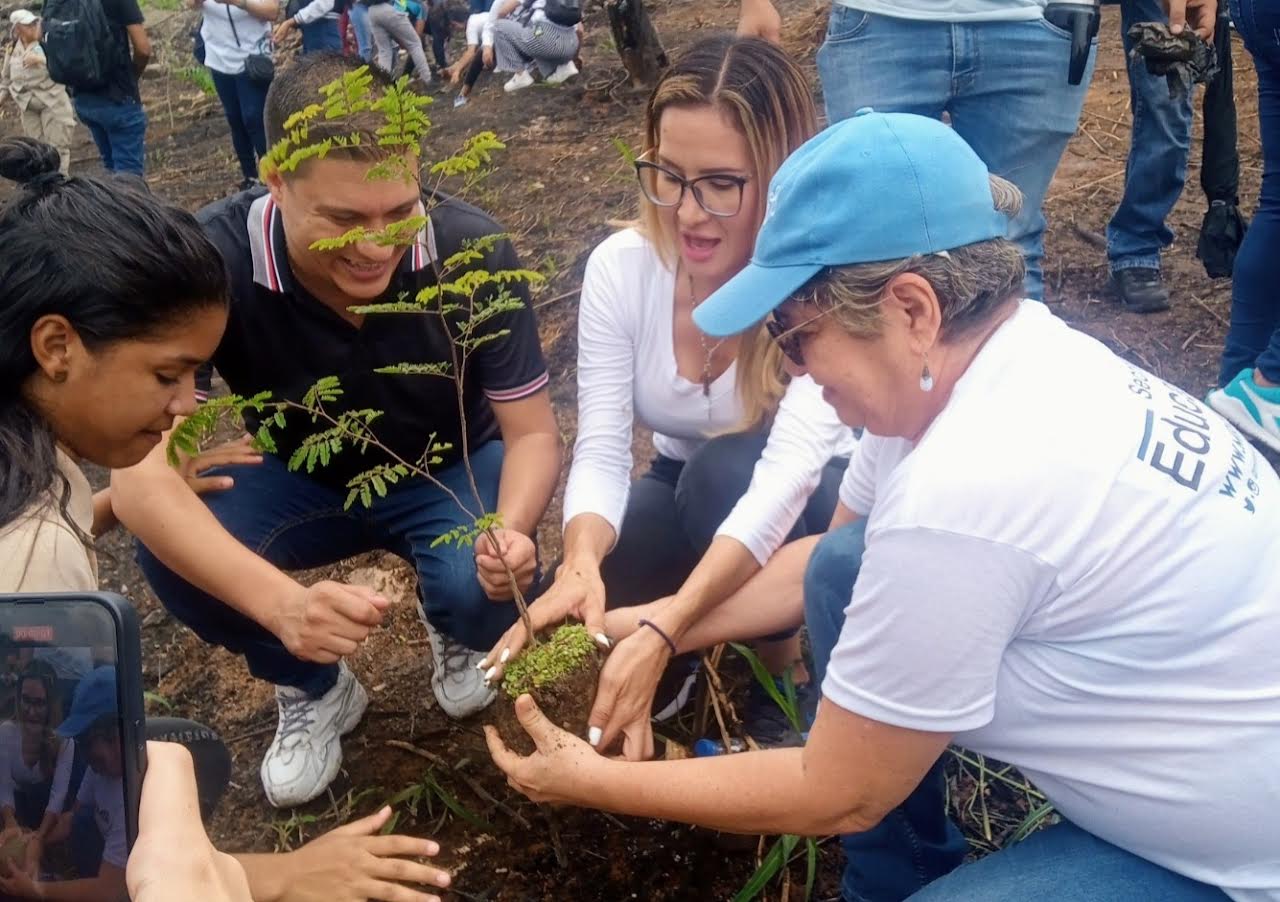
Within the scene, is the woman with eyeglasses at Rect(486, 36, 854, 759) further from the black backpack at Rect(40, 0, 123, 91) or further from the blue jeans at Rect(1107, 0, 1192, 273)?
the black backpack at Rect(40, 0, 123, 91)

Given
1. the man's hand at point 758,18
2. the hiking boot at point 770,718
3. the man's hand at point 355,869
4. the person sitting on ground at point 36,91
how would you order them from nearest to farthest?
the man's hand at point 355,869
the hiking boot at point 770,718
the man's hand at point 758,18
the person sitting on ground at point 36,91

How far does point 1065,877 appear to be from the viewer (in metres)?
1.41

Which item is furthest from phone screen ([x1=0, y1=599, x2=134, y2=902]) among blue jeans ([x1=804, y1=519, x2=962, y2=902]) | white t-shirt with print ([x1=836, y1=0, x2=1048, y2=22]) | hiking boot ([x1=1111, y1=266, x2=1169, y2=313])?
hiking boot ([x1=1111, y1=266, x2=1169, y2=313])

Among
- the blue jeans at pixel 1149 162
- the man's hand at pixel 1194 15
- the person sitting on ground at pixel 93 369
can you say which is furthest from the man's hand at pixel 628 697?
the blue jeans at pixel 1149 162

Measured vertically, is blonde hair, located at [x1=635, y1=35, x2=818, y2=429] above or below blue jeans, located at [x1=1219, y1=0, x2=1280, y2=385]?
above

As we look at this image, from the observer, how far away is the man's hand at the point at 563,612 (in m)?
1.92

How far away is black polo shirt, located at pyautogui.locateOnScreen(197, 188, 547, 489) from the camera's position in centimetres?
223

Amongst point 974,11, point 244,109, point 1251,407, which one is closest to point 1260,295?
point 1251,407

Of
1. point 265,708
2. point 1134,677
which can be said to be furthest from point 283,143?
point 265,708

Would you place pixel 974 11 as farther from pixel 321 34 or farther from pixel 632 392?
pixel 321 34

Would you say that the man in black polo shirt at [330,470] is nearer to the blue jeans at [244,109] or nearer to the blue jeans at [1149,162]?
the blue jeans at [1149,162]

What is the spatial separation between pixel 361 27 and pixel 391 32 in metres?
0.28

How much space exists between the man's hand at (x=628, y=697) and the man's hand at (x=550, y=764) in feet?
0.59

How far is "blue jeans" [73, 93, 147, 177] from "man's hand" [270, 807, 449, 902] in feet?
18.9
